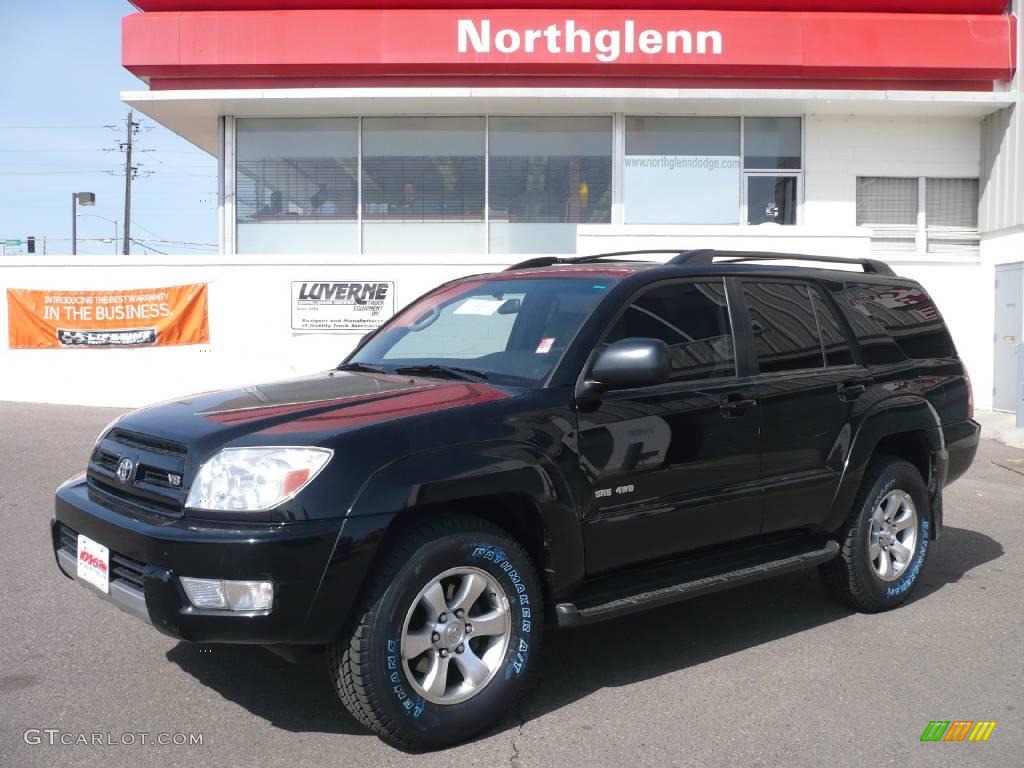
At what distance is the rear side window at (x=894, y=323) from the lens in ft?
18.3

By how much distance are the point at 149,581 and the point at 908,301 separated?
446cm

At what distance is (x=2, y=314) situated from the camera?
15.6 metres

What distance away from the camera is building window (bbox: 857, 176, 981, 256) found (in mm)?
17078

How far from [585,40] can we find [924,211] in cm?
633

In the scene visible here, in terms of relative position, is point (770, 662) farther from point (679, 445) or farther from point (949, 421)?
point (949, 421)

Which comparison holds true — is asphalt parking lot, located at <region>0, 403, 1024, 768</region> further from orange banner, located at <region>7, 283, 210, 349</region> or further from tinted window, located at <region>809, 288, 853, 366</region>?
orange banner, located at <region>7, 283, 210, 349</region>

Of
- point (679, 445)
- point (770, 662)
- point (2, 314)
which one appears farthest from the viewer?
point (2, 314)

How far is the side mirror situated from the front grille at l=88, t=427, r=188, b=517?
1.63m

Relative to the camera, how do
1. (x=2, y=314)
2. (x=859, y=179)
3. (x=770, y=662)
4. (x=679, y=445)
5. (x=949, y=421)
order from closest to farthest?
(x=679, y=445), (x=770, y=662), (x=949, y=421), (x=2, y=314), (x=859, y=179)

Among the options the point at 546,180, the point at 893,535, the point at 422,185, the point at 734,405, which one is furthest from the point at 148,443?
the point at 546,180

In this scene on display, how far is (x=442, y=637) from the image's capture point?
12.4ft

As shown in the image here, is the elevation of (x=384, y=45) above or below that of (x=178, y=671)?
above

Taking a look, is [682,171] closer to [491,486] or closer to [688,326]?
[688,326]

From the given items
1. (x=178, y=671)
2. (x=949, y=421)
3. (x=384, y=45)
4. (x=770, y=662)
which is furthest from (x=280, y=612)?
(x=384, y=45)
